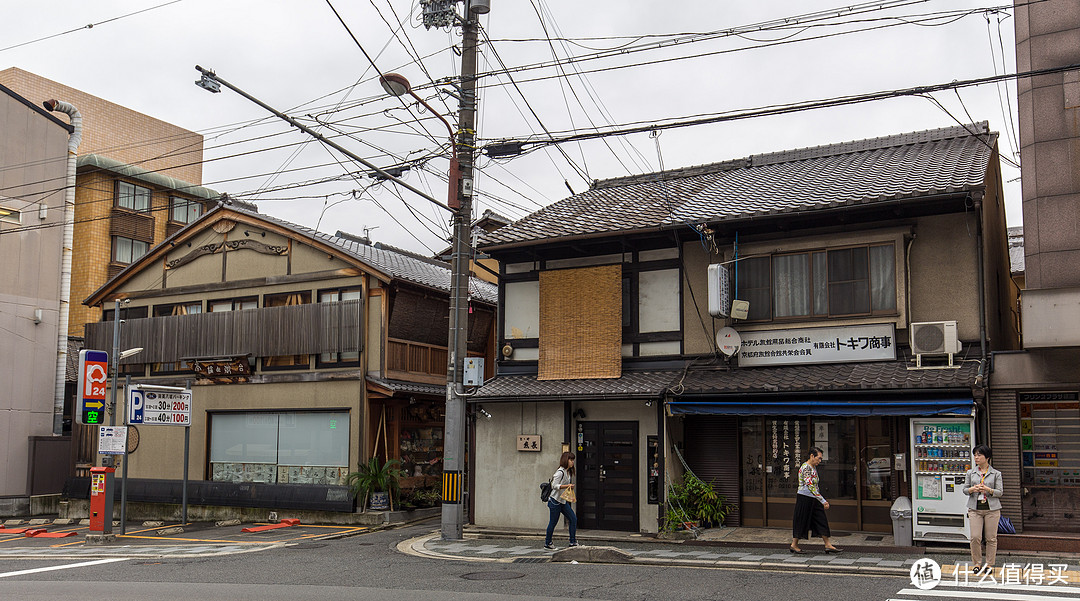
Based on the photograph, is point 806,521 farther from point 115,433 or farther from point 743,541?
point 115,433

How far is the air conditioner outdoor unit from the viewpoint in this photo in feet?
49.9

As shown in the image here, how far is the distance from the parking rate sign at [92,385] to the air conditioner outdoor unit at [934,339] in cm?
1714

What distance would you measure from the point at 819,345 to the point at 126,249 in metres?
31.6

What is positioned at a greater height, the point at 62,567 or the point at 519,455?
the point at 519,455

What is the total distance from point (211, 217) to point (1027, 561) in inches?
878

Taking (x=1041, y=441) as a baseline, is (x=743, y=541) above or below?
below

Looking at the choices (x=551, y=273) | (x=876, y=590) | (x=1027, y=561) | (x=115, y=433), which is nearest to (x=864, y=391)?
(x=1027, y=561)

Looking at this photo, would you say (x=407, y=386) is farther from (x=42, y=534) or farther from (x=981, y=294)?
(x=981, y=294)

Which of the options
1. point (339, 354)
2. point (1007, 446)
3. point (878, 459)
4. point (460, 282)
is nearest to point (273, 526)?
point (339, 354)

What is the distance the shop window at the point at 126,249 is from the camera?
37.5 meters

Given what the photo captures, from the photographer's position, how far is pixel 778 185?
1906 centimetres

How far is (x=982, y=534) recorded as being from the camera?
12938 mm

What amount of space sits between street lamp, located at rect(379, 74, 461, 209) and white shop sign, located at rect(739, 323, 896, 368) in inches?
252

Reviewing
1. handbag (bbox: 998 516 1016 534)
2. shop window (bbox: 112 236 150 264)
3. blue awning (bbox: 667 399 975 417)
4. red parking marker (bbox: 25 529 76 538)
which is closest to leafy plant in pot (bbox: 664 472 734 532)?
blue awning (bbox: 667 399 975 417)
